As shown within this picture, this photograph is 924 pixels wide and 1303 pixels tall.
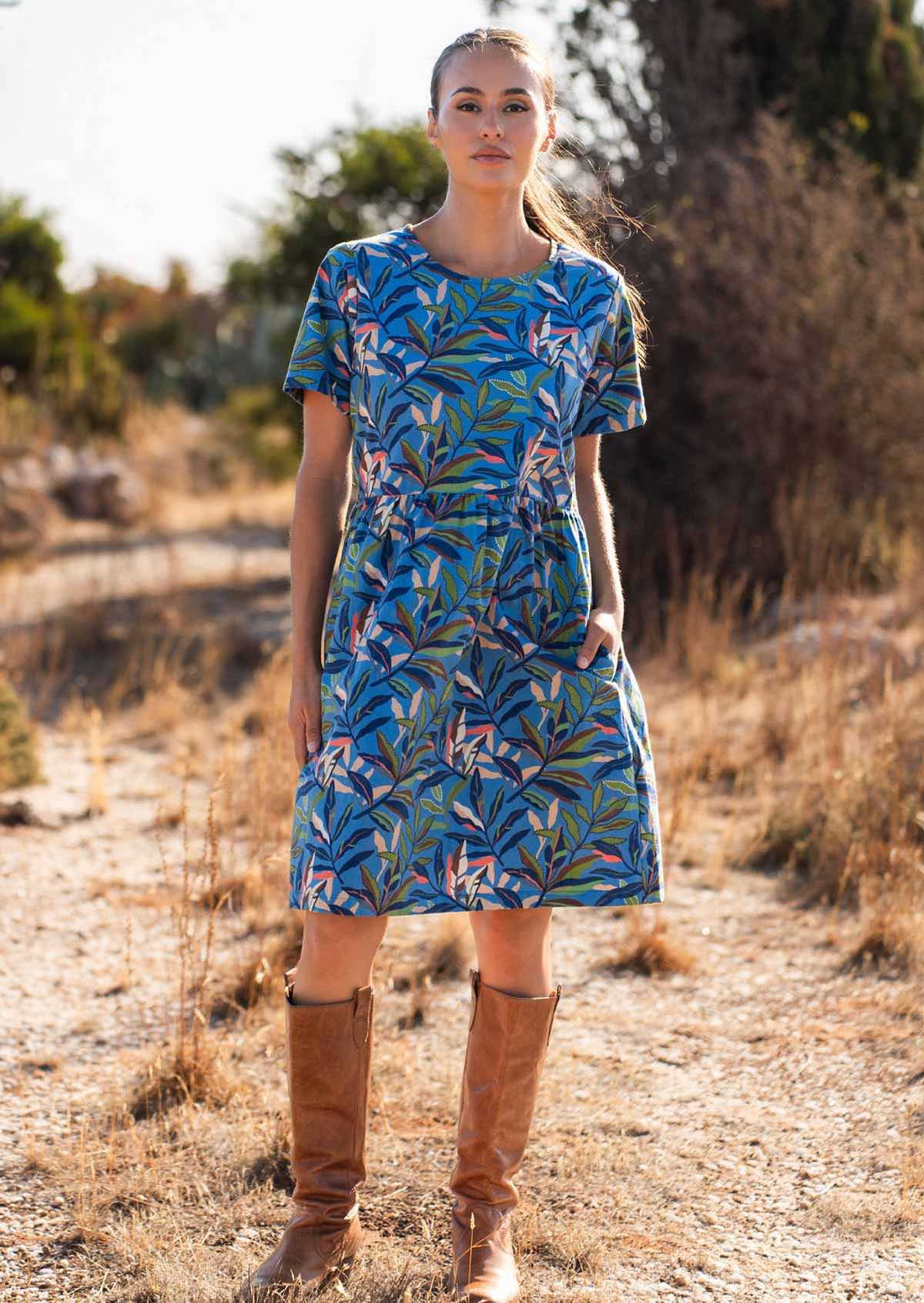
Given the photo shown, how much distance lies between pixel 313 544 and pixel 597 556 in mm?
429

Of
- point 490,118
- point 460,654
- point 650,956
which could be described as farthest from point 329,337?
point 650,956

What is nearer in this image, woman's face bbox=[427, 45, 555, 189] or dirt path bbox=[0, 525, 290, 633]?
woman's face bbox=[427, 45, 555, 189]

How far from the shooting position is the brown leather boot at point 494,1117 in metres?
2.08

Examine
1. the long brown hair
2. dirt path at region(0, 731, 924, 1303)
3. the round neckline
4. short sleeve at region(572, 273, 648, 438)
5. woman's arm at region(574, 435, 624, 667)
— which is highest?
the long brown hair

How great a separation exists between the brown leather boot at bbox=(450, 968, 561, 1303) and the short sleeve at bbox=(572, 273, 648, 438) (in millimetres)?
875

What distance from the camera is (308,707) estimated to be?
2.06 meters

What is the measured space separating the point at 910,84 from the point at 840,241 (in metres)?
2.01

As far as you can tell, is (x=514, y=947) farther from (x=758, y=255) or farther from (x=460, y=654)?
(x=758, y=255)

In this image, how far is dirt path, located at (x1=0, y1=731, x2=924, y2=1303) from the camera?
2258 millimetres

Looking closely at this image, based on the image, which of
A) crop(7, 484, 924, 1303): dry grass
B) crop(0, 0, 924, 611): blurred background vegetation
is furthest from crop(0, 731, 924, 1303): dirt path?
crop(0, 0, 924, 611): blurred background vegetation

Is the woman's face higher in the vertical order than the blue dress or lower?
higher

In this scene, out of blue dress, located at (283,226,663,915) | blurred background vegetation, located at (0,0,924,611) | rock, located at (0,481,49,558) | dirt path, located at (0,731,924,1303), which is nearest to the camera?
blue dress, located at (283,226,663,915)

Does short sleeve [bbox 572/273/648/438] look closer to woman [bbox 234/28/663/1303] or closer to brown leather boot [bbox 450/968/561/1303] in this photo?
woman [bbox 234/28/663/1303]

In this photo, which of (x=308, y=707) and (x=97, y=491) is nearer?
(x=308, y=707)
